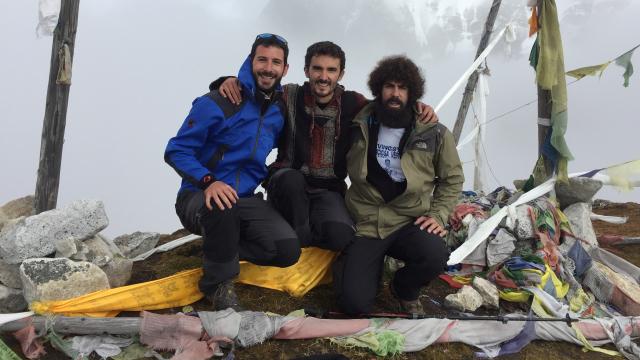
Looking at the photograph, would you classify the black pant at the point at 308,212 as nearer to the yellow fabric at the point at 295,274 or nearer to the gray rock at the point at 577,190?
the yellow fabric at the point at 295,274

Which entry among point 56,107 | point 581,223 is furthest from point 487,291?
point 56,107

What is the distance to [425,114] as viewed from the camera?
319 cm

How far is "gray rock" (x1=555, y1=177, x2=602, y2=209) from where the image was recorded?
4911 mm

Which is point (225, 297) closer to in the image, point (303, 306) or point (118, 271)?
point (303, 306)

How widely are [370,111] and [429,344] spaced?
5.56 feet

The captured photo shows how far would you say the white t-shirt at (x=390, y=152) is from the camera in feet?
10.6

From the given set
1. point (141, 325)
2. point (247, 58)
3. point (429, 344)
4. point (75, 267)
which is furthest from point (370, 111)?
point (75, 267)

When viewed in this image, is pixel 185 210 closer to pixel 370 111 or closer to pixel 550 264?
pixel 370 111

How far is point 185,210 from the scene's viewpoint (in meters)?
3.02

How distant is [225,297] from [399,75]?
2.00 m

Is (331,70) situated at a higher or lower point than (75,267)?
higher

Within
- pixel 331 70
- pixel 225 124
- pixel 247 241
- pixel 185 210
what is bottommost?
pixel 247 241

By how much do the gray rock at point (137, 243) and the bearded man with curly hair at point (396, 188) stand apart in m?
Answer: 2.28

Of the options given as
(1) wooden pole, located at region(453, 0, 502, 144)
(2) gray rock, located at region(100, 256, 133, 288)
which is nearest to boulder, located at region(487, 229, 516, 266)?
(1) wooden pole, located at region(453, 0, 502, 144)
